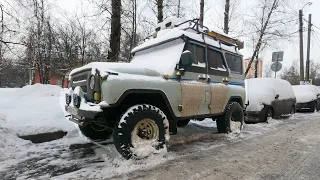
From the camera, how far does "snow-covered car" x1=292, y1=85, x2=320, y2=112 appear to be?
13.1 m

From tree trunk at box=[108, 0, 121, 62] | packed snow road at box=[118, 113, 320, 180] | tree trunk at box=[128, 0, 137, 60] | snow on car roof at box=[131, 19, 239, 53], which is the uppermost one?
tree trunk at box=[128, 0, 137, 60]

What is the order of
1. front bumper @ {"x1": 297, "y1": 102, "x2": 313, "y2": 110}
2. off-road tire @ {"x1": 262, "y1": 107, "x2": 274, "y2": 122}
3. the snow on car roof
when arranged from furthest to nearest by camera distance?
front bumper @ {"x1": 297, "y1": 102, "x2": 313, "y2": 110}
off-road tire @ {"x1": 262, "y1": 107, "x2": 274, "y2": 122}
the snow on car roof

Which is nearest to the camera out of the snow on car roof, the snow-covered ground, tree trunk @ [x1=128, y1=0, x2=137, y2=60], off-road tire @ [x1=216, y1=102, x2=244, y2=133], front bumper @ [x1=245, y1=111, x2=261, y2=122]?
the snow-covered ground

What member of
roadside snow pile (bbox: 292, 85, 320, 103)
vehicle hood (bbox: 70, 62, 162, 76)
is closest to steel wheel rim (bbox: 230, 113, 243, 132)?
vehicle hood (bbox: 70, 62, 162, 76)

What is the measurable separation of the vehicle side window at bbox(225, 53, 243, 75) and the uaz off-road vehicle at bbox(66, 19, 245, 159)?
0.03 metres

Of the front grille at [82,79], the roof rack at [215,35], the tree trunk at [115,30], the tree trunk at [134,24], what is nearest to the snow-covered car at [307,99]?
the roof rack at [215,35]

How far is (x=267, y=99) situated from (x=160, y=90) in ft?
20.2

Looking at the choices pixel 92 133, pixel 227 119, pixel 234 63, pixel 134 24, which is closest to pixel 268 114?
pixel 234 63

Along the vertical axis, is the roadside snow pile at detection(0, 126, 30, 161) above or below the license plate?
below

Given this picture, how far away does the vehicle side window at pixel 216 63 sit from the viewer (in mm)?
5578

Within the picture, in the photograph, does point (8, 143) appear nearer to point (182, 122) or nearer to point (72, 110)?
point (72, 110)

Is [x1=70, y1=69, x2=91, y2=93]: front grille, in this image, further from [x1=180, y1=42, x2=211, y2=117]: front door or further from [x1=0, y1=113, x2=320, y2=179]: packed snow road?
[x1=180, y1=42, x2=211, y2=117]: front door

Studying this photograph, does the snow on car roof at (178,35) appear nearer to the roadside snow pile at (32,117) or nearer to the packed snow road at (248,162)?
the packed snow road at (248,162)

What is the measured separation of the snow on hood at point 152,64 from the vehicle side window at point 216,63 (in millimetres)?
967
